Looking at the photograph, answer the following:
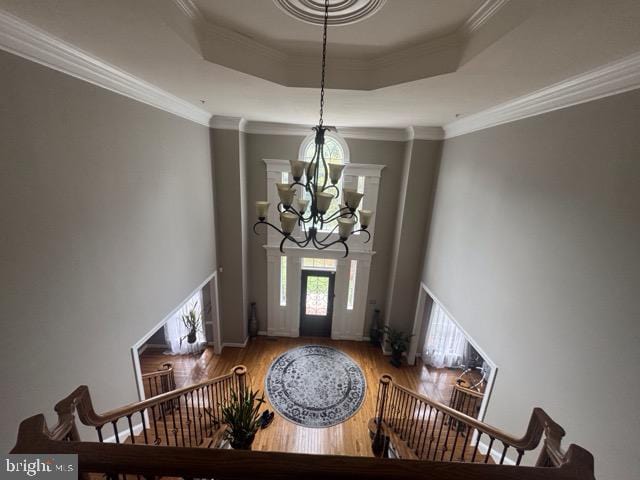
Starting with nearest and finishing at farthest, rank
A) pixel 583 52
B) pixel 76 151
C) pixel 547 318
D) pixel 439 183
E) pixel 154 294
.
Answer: pixel 583 52 < pixel 76 151 < pixel 547 318 < pixel 154 294 < pixel 439 183

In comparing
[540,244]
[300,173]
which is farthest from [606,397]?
[300,173]

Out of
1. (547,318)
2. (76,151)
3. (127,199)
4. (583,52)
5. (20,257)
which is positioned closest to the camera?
(583,52)

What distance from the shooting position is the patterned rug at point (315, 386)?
14.9 ft

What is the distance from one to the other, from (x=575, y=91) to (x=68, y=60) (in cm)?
388

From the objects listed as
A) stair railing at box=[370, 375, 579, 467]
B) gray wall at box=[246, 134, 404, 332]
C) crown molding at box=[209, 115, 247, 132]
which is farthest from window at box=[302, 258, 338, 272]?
crown molding at box=[209, 115, 247, 132]

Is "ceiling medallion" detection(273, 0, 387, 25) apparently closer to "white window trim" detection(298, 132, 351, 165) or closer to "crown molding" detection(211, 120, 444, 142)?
"crown molding" detection(211, 120, 444, 142)

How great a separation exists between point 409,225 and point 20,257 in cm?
510

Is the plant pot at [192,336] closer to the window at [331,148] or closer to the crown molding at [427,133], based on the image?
the window at [331,148]

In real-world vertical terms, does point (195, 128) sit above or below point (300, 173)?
above

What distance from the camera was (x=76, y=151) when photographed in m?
2.27

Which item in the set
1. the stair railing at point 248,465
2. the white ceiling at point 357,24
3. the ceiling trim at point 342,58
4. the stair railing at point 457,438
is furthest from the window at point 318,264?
the stair railing at point 248,465

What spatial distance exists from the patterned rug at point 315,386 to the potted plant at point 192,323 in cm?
163

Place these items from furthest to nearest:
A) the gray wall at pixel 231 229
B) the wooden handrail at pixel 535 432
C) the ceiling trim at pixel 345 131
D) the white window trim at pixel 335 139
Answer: the white window trim at pixel 335 139, the ceiling trim at pixel 345 131, the gray wall at pixel 231 229, the wooden handrail at pixel 535 432

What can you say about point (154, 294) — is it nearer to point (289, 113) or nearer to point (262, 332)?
point (289, 113)
